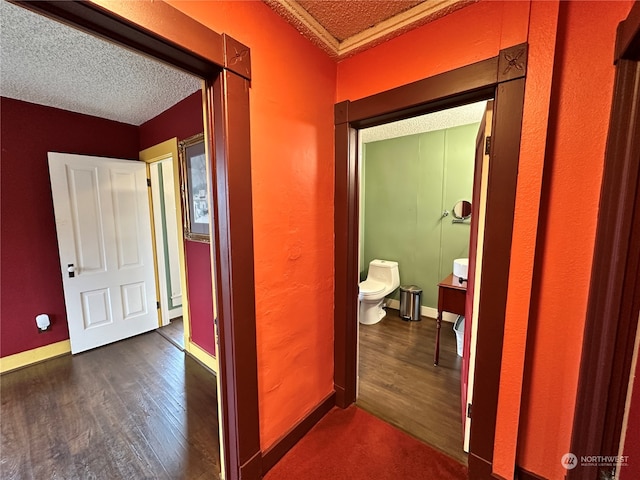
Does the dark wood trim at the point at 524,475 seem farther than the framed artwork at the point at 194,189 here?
No

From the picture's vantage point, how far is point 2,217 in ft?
7.32

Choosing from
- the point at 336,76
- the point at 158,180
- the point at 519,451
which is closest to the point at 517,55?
the point at 336,76

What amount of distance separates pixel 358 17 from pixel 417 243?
2.59 meters

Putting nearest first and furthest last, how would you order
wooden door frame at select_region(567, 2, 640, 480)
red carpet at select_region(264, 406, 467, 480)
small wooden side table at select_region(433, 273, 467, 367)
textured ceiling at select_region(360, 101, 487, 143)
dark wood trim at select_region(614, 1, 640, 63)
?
dark wood trim at select_region(614, 1, 640, 63)
wooden door frame at select_region(567, 2, 640, 480)
red carpet at select_region(264, 406, 467, 480)
small wooden side table at select_region(433, 273, 467, 367)
textured ceiling at select_region(360, 101, 487, 143)

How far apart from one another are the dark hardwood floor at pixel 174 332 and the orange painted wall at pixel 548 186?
2.81 metres

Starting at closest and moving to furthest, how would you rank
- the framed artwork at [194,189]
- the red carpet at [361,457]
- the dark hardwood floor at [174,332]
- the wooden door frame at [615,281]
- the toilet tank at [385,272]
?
the wooden door frame at [615,281] < the red carpet at [361,457] < the framed artwork at [194,189] < the dark hardwood floor at [174,332] < the toilet tank at [385,272]

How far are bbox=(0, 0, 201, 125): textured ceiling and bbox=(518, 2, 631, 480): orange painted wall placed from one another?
181 cm

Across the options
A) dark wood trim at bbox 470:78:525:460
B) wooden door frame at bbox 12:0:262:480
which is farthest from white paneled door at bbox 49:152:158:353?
dark wood trim at bbox 470:78:525:460

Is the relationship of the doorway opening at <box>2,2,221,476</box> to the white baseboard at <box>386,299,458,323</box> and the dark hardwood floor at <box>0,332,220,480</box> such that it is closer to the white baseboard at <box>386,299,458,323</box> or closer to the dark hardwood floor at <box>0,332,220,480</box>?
the dark hardwood floor at <box>0,332,220,480</box>

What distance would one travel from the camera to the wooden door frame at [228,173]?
872 mm

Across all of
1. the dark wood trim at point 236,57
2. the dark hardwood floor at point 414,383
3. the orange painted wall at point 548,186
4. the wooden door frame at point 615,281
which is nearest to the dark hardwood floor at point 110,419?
the dark hardwood floor at point 414,383

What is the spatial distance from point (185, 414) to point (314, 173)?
1851mm

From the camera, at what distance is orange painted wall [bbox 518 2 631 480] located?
39.6 inches

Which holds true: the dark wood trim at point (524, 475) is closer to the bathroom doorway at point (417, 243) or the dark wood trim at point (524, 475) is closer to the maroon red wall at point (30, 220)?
the bathroom doorway at point (417, 243)
